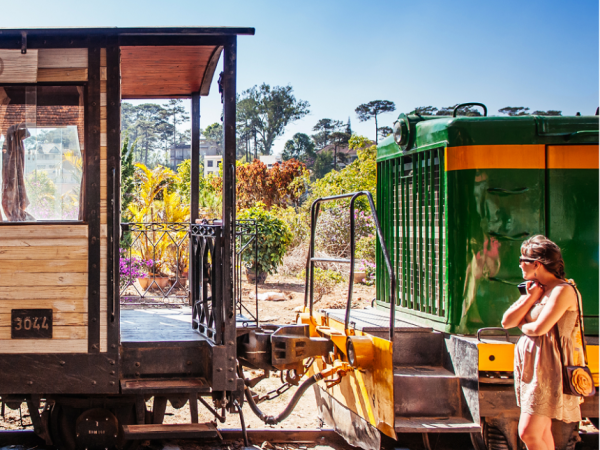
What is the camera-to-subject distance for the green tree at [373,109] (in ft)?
169

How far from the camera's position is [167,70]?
482cm

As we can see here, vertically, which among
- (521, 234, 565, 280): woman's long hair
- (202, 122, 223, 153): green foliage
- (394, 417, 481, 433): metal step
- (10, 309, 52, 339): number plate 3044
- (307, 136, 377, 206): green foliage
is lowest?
(394, 417, 481, 433): metal step

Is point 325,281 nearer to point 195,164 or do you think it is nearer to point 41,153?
point 195,164

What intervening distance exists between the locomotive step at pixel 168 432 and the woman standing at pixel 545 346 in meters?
2.02

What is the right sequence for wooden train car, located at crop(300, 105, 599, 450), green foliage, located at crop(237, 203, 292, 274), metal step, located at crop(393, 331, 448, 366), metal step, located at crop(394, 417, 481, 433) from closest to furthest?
metal step, located at crop(394, 417, 481, 433) < wooden train car, located at crop(300, 105, 599, 450) < metal step, located at crop(393, 331, 448, 366) < green foliage, located at crop(237, 203, 292, 274)

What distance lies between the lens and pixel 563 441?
388 cm

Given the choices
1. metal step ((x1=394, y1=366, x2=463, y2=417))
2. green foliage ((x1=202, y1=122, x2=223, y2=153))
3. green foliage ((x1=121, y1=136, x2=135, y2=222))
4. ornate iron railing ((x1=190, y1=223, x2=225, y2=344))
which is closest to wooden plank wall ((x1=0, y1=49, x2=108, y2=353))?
ornate iron railing ((x1=190, y1=223, x2=225, y2=344))

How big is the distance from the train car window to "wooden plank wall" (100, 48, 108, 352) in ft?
0.49

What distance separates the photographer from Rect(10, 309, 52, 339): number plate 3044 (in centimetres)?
345

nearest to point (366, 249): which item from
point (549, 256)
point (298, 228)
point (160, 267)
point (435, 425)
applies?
point (298, 228)

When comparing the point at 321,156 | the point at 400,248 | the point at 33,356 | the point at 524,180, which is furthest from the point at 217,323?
the point at 321,156

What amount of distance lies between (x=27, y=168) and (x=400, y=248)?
10.6ft

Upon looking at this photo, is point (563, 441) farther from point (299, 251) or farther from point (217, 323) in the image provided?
point (299, 251)

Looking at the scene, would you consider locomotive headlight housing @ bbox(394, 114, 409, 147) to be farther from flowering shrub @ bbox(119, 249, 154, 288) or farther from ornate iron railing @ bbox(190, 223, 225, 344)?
flowering shrub @ bbox(119, 249, 154, 288)
